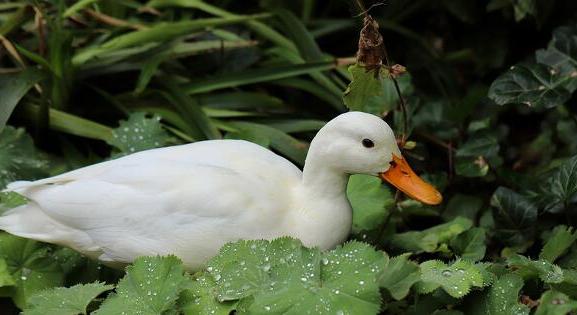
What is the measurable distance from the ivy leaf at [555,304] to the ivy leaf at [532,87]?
2.46ft

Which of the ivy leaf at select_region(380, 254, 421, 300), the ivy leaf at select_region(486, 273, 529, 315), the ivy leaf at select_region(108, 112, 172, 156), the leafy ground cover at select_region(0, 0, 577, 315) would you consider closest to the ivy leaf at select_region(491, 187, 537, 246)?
the leafy ground cover at select_region(0, 0, 577, 315)

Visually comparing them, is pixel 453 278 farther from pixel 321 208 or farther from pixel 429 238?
pixel 429 238

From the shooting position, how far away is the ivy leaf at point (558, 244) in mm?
2252

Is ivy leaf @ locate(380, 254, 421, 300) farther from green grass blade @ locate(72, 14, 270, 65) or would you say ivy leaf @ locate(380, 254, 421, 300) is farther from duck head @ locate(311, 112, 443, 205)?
green grass blade @ locate(72, 14, 270, 65)

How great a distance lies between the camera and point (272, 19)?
3320 millimetres

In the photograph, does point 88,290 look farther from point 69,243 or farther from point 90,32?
point 90,32

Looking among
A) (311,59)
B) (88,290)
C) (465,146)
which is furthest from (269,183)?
(311,59)

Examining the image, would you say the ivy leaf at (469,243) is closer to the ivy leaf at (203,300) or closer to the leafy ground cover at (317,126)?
the leafy ground cover at (317,126)

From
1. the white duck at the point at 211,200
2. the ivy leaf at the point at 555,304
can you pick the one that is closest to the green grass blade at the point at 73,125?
the white duck at the point at 211,200

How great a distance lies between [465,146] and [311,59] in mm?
630

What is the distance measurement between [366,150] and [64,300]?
2.40ft

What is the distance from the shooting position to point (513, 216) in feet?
8.59

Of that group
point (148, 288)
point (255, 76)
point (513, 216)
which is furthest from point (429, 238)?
point (255, 76)

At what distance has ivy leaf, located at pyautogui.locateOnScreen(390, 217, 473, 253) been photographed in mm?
2471
